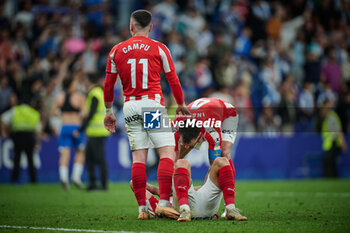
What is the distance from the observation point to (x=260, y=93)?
19094 millimetres

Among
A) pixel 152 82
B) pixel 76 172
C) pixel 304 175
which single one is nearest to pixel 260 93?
pixel 304 175

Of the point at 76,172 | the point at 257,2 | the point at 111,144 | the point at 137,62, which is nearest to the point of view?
the point at 137,62

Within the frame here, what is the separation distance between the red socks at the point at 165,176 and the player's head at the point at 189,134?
1.11ft

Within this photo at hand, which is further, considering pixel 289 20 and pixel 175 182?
pixel 289 20

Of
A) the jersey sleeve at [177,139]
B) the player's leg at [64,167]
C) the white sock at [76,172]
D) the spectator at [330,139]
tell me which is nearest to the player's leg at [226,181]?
the jersey sleeve at [177,139]

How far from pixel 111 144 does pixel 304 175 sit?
20.7ft

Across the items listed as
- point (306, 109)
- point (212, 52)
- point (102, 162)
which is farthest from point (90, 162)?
point (306, 109)

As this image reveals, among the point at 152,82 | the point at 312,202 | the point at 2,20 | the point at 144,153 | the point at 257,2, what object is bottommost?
the point at 312,202

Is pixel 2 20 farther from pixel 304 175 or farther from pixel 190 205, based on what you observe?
pixel 190 205

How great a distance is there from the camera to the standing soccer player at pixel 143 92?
7031 mm

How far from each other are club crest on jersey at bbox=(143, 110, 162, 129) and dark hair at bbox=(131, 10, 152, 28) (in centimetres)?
112

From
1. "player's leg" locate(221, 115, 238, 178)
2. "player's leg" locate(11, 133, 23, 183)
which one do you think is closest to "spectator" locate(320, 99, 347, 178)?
"player's leg" locate(11, 133, 23, 183)

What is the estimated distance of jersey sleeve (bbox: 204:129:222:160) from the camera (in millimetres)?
7468

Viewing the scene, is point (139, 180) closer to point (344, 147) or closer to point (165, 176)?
point (165, 176)
